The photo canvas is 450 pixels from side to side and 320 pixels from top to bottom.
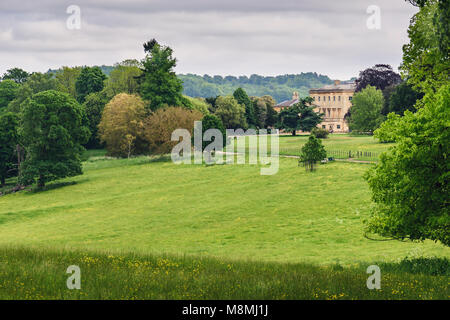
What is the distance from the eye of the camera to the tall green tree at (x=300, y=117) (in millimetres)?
119625

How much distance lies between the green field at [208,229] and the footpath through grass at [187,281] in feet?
0.21

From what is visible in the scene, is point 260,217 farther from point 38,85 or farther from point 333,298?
point 38,85

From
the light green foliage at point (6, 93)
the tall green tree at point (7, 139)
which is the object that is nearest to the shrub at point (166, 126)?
the tall green tree at point (7, 139)

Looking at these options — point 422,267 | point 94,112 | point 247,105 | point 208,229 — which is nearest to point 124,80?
point 94,112

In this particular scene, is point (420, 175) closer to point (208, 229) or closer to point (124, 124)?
point (208, 229)

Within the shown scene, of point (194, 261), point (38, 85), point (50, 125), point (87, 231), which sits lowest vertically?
point (87, 231)

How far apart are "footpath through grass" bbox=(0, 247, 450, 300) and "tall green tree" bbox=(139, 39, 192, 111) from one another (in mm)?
80021

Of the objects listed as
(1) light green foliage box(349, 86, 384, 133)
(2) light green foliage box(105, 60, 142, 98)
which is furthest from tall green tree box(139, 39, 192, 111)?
(1) light green foliage box(349, 86, 384, 133)

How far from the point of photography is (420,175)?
19.0 metres

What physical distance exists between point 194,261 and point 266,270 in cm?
285

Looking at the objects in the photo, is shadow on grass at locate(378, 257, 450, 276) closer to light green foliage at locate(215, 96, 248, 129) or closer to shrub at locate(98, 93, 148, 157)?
shrub at locate(98, 93, 148, 157)

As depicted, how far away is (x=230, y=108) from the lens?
132750 mm

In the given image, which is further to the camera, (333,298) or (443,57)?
(443,57)
